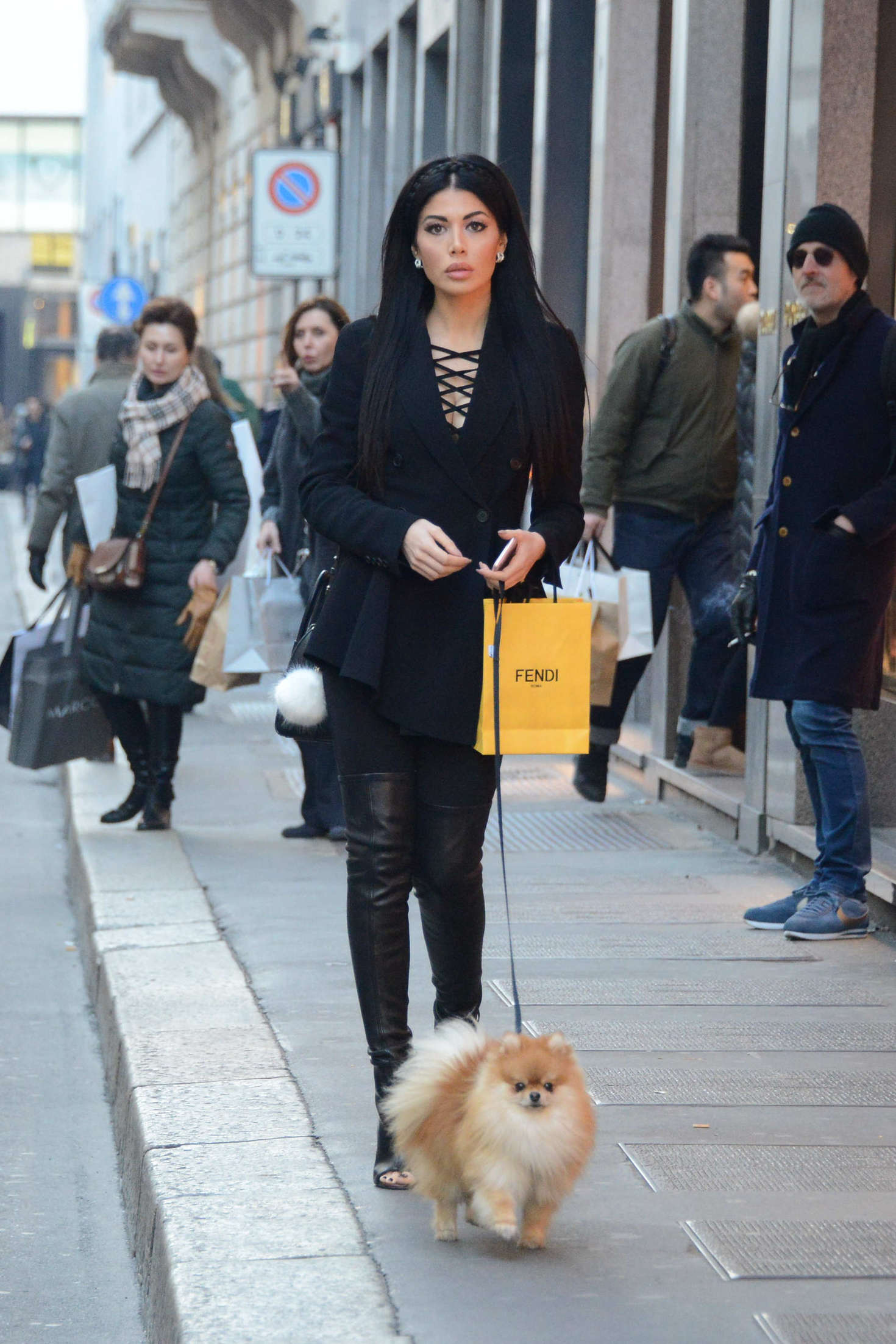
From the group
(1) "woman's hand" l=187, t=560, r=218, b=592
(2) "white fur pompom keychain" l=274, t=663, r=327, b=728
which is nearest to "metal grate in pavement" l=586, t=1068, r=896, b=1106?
(2) "white fur pompom keychain" l=274, t=663, r=327, b=728

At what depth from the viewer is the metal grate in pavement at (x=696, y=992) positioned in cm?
541

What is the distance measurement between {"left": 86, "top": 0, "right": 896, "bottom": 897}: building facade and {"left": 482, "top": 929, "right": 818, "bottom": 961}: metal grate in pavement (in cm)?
92

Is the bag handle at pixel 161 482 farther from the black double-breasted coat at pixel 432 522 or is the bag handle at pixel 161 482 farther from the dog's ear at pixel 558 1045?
the dog's ear at pixel 558 1045

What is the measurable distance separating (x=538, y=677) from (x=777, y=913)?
2.70 meters

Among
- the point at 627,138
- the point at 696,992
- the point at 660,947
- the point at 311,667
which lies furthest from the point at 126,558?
the point at 627,138

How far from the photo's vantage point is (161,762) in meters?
8.16

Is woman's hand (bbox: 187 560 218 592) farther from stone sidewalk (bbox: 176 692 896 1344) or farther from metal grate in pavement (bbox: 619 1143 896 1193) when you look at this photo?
metal grate in pavement (bbox: 619 1143 896 1193)

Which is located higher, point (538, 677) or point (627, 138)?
point (627, 138)

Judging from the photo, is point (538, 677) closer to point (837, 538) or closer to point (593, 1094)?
point (593, 1094)

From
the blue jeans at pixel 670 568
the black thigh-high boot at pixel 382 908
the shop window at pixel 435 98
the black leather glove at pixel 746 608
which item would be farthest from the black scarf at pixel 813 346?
the shop window at pixel 435 98

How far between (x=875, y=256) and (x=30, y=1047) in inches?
147

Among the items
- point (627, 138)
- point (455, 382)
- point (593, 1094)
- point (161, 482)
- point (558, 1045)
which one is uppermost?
point (627, 138)

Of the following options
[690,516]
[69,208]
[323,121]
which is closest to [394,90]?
[323,121]

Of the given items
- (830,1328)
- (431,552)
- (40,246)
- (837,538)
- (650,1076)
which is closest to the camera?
(830,1328)
